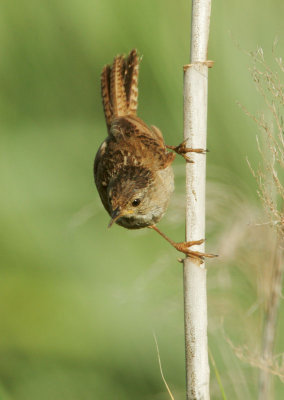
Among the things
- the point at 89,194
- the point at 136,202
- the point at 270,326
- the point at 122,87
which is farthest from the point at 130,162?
the point at 270,326

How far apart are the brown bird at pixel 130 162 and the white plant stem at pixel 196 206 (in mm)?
495

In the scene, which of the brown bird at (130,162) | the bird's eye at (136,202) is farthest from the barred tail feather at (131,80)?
the bird's eye at (136,202)

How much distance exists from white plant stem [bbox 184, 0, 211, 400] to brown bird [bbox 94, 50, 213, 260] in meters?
0.50

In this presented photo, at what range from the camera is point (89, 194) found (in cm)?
366

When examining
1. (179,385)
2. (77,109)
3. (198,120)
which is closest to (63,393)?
(179,385)

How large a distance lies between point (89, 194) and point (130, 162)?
901 mm

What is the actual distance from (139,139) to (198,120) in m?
0.98

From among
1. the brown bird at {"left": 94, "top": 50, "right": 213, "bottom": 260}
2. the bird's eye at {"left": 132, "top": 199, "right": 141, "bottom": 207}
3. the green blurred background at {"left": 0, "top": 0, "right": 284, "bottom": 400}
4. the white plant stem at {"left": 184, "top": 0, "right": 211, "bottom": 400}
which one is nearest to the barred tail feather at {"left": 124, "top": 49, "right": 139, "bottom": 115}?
the brown bird at {"left": 94, "top": 50, "right": 213, "bottom": 260}

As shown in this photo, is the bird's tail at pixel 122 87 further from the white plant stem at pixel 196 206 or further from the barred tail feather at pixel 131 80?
the white plant stem at pixel 196 206

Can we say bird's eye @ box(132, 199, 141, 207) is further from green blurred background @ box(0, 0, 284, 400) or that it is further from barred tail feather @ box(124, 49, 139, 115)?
barred tail feather @ box(124, 49, 139, 115)

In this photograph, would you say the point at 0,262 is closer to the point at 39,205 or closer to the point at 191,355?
the point at 39,205

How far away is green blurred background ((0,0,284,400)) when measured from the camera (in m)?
2.91

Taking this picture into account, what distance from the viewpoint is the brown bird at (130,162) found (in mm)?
2607

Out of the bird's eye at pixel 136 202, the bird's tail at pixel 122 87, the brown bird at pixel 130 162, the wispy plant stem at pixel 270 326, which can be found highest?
the bird's tail at pixel 122 87
